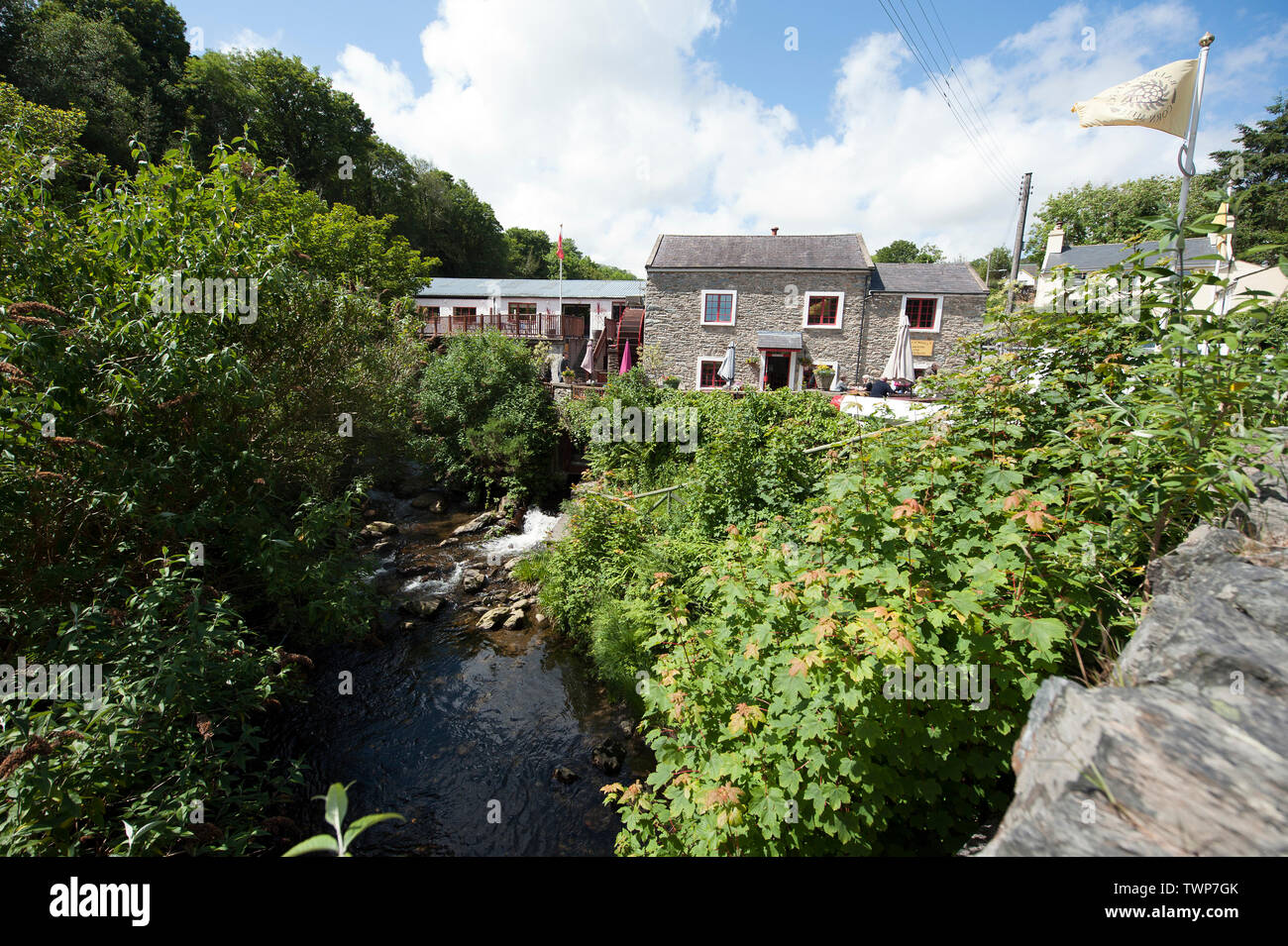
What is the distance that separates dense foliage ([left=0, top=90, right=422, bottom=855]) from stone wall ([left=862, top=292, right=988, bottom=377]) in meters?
21.0

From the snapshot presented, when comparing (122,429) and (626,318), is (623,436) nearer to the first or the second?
→ (122,429)

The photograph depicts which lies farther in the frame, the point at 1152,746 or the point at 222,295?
the point at 222,295

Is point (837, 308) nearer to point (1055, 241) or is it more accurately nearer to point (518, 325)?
point (518, 325)

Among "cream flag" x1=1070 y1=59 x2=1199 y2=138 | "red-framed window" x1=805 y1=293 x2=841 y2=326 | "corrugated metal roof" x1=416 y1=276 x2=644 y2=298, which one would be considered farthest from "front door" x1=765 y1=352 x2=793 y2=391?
"corrugated metal roof" x1=416 y1=276 x2=644 y2=298

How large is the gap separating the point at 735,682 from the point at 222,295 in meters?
6.47

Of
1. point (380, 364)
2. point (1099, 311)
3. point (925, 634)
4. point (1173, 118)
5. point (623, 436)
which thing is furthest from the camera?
point (623, 436)

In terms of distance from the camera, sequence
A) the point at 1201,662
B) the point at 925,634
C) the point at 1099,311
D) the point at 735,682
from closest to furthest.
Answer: the point at 1201,662 < the point at 925,634 < the point at 735,682 < the point at 1099,311

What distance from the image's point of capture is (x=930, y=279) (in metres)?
22.3

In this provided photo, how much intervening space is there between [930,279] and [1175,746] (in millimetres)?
24948

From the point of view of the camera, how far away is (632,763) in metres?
7.43

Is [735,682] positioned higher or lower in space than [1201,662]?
lower

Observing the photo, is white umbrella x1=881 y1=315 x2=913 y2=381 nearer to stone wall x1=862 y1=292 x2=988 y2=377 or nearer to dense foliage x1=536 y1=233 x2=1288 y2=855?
stone wall x1=862 y1=292 x2=988 y2=377

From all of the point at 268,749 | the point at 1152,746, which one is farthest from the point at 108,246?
the point at 1152,746

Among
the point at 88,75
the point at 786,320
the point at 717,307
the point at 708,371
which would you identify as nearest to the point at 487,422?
the point at 708,371
